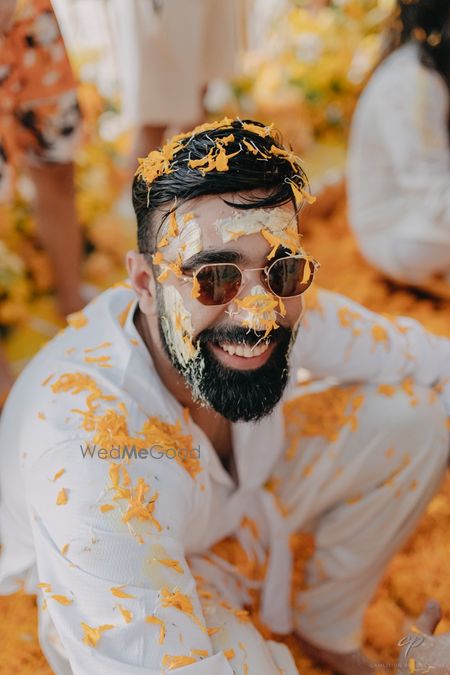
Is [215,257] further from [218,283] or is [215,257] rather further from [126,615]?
[126,615]

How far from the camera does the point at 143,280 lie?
165cm

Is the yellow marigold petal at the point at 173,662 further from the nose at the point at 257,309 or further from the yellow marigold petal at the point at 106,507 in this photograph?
the nose at the point at 257,309

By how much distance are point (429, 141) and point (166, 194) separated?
72.9 inches

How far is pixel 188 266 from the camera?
150 cm

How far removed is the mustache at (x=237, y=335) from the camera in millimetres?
1508

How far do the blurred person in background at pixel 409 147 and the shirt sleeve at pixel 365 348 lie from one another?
1143 mm

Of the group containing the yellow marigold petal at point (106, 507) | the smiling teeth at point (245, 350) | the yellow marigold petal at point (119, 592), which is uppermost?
the smiling teeth at point (245, 350)

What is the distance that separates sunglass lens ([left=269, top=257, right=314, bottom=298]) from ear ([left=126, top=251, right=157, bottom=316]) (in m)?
0.28

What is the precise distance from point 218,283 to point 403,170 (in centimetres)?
192

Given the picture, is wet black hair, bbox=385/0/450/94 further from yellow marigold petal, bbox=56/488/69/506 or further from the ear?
yellow marigold petal, bbox=56/488/69/506

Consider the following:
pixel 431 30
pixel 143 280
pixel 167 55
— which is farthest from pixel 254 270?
pixel 167 55

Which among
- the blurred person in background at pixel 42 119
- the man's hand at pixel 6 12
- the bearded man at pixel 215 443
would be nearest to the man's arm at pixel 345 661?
the bearded man at pixel 215 443

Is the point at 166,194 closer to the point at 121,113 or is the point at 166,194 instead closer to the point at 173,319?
the point at 173,319

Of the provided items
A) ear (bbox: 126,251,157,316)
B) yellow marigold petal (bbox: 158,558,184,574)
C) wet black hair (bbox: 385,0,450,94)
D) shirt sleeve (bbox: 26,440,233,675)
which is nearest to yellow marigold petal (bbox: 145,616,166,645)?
shirt sleeve (bbox: 26,440,233,675)
